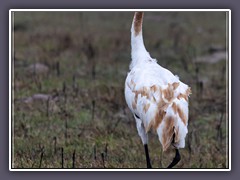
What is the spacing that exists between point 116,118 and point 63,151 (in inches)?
59.5

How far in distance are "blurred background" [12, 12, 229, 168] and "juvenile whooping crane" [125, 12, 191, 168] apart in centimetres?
63

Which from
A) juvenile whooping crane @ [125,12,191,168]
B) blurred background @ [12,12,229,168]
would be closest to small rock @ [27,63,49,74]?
blurred background @ [12,12,229,168]

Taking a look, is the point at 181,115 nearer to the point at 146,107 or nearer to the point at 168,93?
the point at 168,93

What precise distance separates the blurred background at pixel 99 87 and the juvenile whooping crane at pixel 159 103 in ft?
2.08

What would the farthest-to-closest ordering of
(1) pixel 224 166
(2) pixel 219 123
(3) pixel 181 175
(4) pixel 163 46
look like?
(4) pixel 163 46 → (2) pixel 219 123 → (1) pixel 224 166 → (3) pixel 181 175

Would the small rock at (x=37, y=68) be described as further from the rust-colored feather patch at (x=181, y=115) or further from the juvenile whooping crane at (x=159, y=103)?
the rust-colored feather patch at (x=181, y=115)

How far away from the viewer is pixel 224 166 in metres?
8.40

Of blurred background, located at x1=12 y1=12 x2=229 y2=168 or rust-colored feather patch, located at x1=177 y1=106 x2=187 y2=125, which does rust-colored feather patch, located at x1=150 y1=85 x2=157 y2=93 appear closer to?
rust-colored feather patch, located at x1=177 y1=106 x2=187 y2=125

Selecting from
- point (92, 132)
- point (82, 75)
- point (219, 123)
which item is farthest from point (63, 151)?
point (82, 75)

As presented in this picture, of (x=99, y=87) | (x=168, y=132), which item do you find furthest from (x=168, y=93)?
(x=99, y=87)

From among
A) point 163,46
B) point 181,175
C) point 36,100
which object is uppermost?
point 163,46

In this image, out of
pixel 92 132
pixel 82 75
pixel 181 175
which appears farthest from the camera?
pixel 82 75

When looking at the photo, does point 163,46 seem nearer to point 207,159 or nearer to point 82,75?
point 82,75

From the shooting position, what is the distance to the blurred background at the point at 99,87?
890 cm
